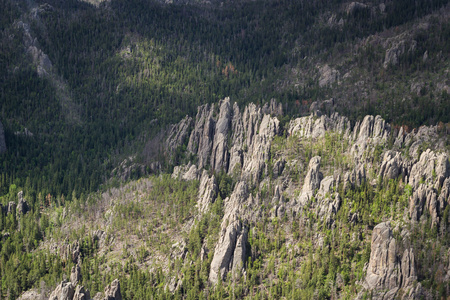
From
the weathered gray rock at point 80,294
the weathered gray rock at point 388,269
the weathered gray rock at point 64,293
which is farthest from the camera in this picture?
the weathered gray rock at point 64,293

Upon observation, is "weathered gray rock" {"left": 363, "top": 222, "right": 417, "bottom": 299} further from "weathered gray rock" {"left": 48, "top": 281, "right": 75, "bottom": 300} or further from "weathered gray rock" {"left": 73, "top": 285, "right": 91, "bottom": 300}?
"weathered gray rock" {"left": 48, "top": 281, "right": 75, "bottom": 300}

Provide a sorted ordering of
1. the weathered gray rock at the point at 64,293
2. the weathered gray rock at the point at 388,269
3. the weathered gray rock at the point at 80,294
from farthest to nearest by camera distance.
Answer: the weathered gray rock at the point at 64,293, the weathered gray rock at the point at 80,294, the weathered gray rock at the point at 388,269

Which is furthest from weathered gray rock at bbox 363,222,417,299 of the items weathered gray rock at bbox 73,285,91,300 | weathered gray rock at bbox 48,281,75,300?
weathered gray rock at bbox 48,281,75,300

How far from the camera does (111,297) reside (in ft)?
650

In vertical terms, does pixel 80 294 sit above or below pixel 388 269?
below

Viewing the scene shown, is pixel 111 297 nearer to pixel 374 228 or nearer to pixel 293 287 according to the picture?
pixel 293 287

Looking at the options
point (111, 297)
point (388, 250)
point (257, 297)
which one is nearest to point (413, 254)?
point (388, 250)

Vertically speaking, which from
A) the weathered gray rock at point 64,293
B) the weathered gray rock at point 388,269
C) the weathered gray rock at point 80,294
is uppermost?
the weathered gray rock at point 388,269

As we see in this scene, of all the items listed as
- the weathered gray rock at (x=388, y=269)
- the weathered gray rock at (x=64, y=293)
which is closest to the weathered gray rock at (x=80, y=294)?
the weathered gray rock at (x=64, y=293)

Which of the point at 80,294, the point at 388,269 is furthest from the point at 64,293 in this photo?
the point at 388,269

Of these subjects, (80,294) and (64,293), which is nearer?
(80,294)

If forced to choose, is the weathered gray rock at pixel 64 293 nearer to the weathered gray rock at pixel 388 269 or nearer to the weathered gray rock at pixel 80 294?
the weathered gray rock at pixel 80 294

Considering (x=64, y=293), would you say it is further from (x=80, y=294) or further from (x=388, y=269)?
(x=388, y=269)

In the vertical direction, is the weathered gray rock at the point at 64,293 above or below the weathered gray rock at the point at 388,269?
below
